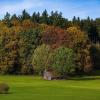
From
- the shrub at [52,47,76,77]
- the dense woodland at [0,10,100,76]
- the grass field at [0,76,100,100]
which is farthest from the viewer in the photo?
the dense woodland at [0,10,100,76]

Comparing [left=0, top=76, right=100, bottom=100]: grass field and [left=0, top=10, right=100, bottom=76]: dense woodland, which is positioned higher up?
[left=0, top=10, right=100, bottom=76]: dense woodland

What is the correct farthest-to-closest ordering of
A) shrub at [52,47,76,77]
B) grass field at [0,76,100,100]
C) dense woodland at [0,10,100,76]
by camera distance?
dense woodland at [0,10,100,76] < shrub at [52,47,76,77] < grass field at [0,76,100,100]

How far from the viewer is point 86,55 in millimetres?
125188

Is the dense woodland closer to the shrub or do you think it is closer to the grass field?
the shrub

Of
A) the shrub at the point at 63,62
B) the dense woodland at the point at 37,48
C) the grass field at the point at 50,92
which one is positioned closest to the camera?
the grass field at the point at 50,92

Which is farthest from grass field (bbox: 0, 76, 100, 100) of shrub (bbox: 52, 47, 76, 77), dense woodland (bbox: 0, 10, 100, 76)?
dense woodland (bbox: 0, 10, 100, 76)

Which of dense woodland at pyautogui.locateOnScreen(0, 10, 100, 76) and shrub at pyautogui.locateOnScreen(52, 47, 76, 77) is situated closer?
shrub at pyautogui.locateOnScreen(52, 47, 76, 77)

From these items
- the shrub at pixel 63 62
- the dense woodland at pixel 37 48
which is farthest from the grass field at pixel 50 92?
the dense woodland at pixel 37 48

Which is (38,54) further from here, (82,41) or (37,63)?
(82,41)

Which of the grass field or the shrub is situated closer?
the grass field

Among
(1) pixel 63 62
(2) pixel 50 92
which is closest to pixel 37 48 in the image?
(1) pixel 63 62

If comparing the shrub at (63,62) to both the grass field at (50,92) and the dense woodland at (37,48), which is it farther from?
the grass field at (50,92)

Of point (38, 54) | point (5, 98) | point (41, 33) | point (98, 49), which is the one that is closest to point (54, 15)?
point (98, 49)

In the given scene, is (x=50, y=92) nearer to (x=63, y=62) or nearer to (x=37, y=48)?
(x=63, y=62)
